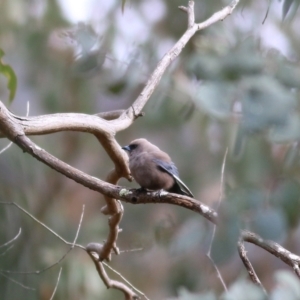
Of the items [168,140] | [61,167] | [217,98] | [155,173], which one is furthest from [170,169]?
[168,140]

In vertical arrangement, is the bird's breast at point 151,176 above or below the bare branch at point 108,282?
above

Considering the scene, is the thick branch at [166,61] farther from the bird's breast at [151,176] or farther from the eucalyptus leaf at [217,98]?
the eucalyptus leaf at [217,98]

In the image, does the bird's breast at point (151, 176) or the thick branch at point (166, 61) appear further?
the thick branch at point (166, 61)

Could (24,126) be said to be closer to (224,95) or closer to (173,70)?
(224,95)

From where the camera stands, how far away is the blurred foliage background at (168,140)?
36.0 inches

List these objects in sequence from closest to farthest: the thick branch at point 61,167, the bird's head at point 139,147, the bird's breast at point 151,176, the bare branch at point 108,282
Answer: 1. the thick branch at point 61,167
2. the bird's breast at point 151,176
3. the bird's head at point 139,147
4. the bare branch at point 108,282

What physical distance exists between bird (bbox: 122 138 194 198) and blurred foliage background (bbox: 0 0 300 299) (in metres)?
0.15

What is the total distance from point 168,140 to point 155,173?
3912mm

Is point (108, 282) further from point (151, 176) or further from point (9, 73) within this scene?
point (9, 73)

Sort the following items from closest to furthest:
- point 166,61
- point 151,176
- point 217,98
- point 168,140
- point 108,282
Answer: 1. point 217,98
2. point 151,176
3. point 166,61
4. point 108,282
5. point 168,140

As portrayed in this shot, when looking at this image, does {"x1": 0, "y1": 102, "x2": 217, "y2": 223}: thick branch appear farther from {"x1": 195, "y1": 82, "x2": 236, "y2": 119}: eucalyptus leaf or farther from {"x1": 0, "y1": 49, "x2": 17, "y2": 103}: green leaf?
{"x1": 195, "y1": 82, "x2": 236, "y2": 119}: eucalyptus leaf

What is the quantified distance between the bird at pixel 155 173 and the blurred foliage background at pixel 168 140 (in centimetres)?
15

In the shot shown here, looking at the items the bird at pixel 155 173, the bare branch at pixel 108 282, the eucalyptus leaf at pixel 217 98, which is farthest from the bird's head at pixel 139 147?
the eucalyptus leaf at pixel 217 98

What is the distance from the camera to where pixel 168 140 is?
645 cm
